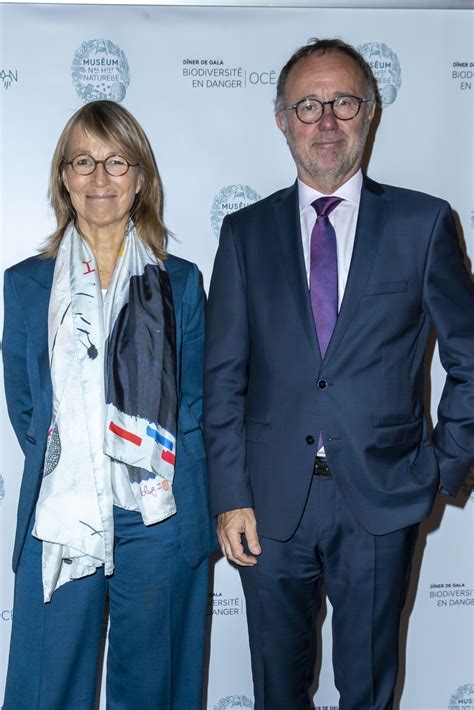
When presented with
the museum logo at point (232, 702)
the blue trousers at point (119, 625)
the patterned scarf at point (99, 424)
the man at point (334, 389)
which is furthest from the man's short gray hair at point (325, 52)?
the museum logo at point (232, 702)

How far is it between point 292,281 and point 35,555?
37.2 inches

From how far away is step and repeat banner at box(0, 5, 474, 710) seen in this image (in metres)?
2.71

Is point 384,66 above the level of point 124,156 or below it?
above

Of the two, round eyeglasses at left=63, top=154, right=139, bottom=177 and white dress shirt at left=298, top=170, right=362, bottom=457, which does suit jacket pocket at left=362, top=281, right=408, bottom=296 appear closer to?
white dress shirt at left=298, top=170, right=362, bottom=457

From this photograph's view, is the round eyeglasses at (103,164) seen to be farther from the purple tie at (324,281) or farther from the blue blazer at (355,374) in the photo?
the purple tie at (324,281)

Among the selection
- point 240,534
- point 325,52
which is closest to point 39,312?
point 240,534

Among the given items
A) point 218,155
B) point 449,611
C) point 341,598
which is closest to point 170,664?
point 341,598

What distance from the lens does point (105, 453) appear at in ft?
7.07

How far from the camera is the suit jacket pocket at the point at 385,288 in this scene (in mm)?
2057

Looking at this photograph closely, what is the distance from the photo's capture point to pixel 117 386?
215cm

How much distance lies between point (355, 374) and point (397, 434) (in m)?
0.18

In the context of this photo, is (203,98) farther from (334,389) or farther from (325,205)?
(334,389)

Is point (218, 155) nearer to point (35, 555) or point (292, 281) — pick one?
point (292, 281)

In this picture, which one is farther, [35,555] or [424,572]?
[424,572]
